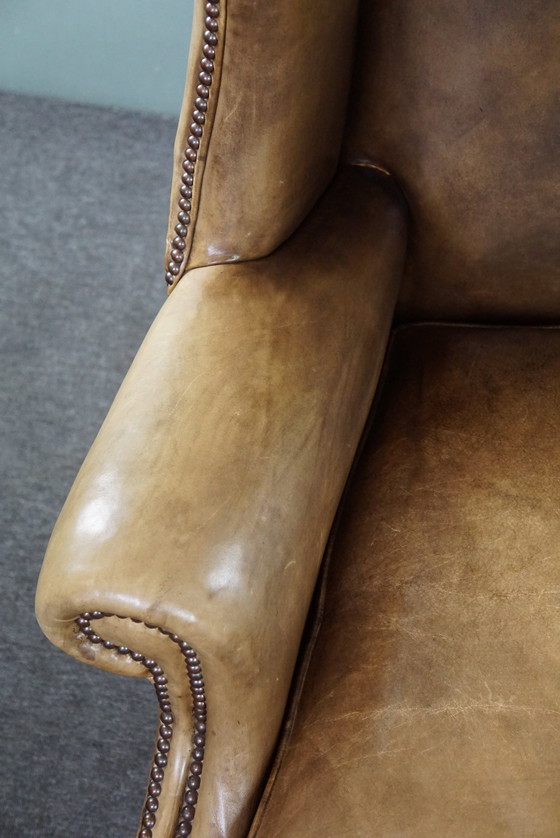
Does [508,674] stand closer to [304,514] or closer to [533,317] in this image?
[304,514]

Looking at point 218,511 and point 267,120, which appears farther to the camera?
point 267,120

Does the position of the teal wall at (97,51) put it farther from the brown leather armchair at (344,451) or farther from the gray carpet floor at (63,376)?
the brown leather armchair at (344,451)

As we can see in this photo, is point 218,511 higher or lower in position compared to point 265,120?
lower

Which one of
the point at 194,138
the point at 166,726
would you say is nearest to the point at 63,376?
the point at 194,138

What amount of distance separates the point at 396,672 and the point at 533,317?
18.9 inches

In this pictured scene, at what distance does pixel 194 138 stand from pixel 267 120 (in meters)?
0.07

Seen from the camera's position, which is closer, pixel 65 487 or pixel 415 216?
pixel 415 216

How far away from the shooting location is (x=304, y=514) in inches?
27.9

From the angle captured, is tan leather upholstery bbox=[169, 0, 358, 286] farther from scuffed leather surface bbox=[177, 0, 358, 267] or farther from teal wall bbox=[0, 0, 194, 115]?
teal wall bbox=[0, 0, 194, 115]

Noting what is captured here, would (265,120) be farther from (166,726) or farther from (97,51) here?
(97,51)

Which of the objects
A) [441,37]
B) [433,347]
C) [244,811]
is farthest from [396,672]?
[441,37]

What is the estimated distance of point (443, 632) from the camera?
0.73 metres

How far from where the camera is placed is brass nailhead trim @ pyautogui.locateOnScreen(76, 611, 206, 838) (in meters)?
0.64

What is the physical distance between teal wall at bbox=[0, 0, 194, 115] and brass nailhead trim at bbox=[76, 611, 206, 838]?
1.53 m
